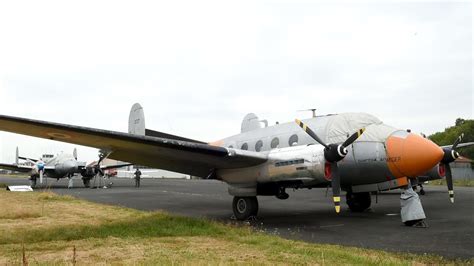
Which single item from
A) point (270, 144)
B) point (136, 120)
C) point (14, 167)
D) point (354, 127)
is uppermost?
point (136, 120)

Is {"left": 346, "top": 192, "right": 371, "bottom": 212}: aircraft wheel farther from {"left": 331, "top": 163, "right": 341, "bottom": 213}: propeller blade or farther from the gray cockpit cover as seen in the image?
{"left": 331, "top": 163, "right": 341, "bottom": 213}: propeller blade

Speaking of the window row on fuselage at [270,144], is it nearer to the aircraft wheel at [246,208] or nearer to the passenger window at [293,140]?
the passenger window at [293,140]

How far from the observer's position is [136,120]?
18.2 meters

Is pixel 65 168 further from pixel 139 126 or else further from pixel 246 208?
pixel 246 208

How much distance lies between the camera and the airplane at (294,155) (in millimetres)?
10930

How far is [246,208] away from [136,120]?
23.8 feet

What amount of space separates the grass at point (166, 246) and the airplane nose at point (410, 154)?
4.17 m

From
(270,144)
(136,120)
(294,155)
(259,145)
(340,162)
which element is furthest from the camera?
(136,120)

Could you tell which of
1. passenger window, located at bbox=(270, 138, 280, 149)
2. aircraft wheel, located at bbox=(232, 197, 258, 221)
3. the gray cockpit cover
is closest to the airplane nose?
the gray cockpit cover

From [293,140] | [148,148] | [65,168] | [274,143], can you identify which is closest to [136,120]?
[148,148]

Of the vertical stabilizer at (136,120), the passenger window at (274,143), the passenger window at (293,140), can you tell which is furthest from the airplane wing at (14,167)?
the passenger window at (293,140)

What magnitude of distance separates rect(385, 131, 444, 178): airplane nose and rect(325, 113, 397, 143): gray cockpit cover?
44 cm

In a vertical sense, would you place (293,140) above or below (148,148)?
above

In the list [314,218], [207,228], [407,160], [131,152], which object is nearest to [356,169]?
[407,160]
